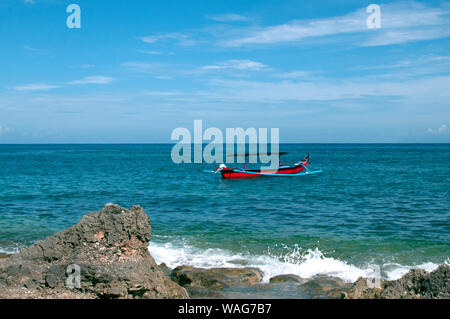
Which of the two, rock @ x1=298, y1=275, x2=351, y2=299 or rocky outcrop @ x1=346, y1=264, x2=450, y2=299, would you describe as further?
rock @ x1=298, y1=275, x2=351, y2=299

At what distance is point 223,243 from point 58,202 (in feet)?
51.8

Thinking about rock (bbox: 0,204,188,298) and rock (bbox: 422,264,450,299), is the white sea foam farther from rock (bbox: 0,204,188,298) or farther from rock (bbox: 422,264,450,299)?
rock (bbox: 422,264,450,299)

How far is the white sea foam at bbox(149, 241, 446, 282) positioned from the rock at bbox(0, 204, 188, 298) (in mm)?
5161

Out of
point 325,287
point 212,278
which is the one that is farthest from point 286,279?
point 212,278

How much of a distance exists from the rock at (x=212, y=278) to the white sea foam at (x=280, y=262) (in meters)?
0.66

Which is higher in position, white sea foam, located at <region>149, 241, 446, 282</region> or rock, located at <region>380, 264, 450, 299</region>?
rock, located at <region>380, 264, 450, 299</region>

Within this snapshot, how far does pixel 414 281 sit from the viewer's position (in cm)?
727

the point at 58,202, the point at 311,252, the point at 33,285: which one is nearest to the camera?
the point at 33,285

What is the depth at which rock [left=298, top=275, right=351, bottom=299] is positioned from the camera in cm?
1072

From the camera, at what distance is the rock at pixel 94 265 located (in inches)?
313

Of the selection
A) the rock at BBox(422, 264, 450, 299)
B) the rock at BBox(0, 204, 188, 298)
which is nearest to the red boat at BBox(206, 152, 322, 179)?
the rock at BBox(0, 204, 188, 298)

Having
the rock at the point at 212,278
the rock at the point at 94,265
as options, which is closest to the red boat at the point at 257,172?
the rock at the point at 212,278
